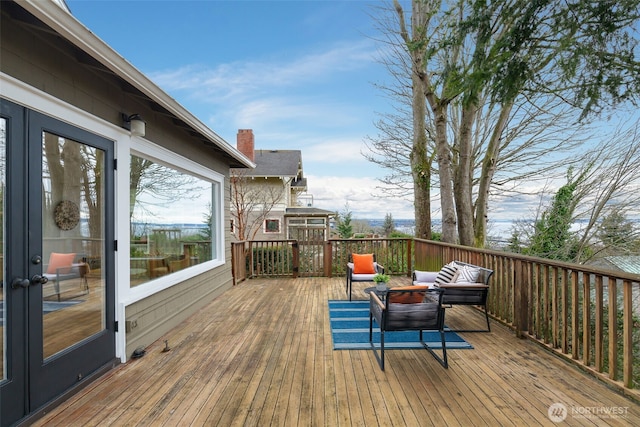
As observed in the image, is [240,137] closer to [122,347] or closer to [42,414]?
[122,347]

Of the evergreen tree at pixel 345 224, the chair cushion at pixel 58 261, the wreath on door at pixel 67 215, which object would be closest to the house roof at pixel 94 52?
the wreath on door at pixel 67 215

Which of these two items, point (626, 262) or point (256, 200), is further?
point (256, 200)

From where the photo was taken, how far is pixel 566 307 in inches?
115

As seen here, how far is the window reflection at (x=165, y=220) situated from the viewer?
342 centimetres

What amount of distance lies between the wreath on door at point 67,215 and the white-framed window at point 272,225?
11.4 meters

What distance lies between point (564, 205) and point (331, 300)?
6131 mm

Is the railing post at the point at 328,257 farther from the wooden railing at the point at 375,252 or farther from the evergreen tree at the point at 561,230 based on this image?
the evergreen tree at the point at 561,230

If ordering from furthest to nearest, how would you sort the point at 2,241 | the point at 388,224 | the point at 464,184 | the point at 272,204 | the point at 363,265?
the point at 388,224, the point at 272,204, the point at 464,184, the point at 363,265, the point at 2,241

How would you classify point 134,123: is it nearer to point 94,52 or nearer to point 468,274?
point 94,52

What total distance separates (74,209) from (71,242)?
27 centimetres

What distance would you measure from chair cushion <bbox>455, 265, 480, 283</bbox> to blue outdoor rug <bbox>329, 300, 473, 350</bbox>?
691 mm

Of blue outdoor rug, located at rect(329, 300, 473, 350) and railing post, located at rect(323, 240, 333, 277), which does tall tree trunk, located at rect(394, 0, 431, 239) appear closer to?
railing post, located at rect(323, 240, 333, 277)

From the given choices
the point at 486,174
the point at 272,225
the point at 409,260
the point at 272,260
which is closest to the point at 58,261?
the point at 272,260

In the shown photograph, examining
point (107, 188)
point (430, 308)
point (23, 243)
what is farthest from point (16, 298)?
point (430, 308)
